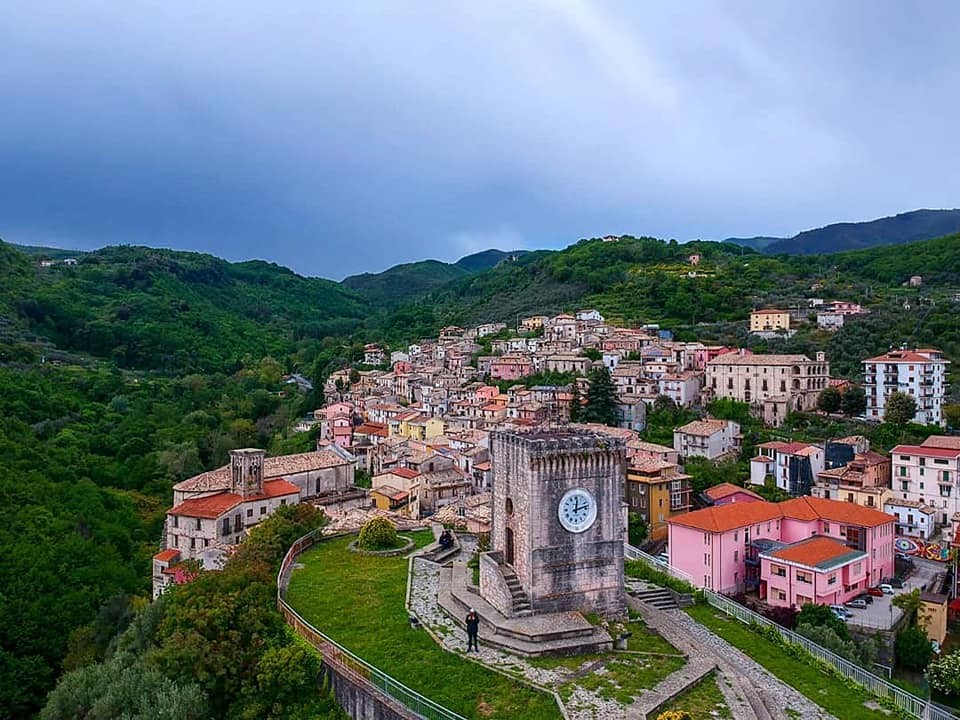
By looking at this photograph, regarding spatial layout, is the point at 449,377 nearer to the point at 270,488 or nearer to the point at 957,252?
the point at 270,488

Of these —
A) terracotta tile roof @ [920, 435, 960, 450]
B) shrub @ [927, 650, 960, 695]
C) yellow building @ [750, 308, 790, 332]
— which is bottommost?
shrub @ [927, 650, 960, 695]

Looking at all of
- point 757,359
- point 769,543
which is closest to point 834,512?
point 769,543

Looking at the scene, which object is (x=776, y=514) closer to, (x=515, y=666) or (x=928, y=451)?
(x=928, y=451)

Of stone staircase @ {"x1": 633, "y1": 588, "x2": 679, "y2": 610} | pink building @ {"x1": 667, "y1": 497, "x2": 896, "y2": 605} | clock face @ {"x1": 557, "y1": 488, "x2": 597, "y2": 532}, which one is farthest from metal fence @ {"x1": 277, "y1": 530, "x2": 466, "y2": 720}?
pink building @ {"x1": 667, "y1": 497, "x2": 896, "y2": 605}

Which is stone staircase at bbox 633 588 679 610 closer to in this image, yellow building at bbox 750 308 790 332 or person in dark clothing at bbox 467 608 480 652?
person in dark clothing at bbox 467 608 480 652

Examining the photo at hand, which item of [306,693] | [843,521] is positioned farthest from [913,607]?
[306,693]
